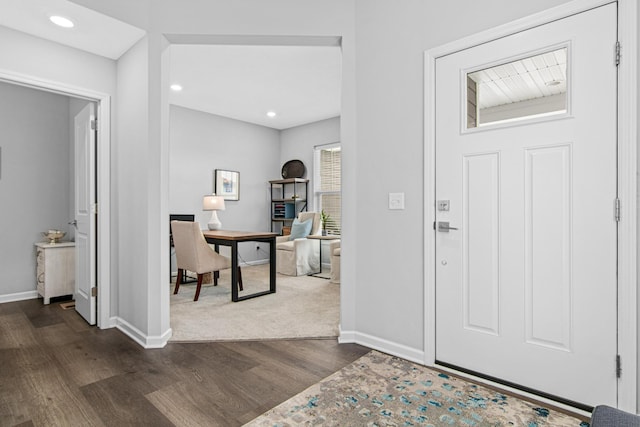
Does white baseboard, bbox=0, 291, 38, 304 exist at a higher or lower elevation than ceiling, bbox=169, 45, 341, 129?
lower

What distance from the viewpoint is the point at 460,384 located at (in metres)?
1.97

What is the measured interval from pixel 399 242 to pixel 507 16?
4.78 ft

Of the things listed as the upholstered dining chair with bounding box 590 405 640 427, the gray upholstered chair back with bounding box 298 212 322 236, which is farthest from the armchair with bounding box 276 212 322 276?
the upholstered dining chair with bounding box 590 405 640 427

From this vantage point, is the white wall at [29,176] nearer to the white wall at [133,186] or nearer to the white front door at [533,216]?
the white wall at [133,186]

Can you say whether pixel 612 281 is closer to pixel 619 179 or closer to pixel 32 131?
pixel 619 179

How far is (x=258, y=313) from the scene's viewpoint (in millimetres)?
3330

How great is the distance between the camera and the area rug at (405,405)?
162 cm

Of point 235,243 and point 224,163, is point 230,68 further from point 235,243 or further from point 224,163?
point 224,163

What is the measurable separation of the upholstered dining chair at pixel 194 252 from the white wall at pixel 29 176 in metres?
1.69

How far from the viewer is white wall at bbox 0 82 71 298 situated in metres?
3.87

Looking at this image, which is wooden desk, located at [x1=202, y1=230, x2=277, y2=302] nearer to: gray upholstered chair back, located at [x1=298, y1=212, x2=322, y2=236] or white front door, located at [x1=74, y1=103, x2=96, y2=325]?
white front door, located at [x1=74, y1=103, x2=96, y2=325]

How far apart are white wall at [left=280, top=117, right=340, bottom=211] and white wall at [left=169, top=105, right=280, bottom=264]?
20 centimetres

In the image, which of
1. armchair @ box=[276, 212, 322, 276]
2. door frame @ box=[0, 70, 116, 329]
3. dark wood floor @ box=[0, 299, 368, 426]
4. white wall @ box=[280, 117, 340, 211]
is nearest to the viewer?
dark wood floor @ box=[0, 299, 368, 426]

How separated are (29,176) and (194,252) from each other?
2243mm
